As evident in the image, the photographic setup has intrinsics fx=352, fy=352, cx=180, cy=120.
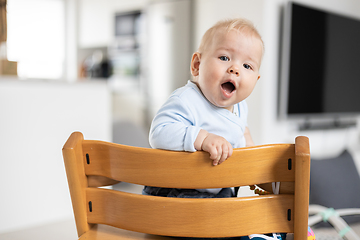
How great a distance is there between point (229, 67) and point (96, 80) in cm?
173

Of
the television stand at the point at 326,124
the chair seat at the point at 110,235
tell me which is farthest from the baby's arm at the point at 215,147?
the television stand at the point at 326,124

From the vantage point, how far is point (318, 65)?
3213mm

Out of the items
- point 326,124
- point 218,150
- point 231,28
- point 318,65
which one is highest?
point 318,65

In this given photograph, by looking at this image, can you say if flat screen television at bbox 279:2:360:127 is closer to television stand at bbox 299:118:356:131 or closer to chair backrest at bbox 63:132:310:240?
television stand at bbox 299:118:356:131

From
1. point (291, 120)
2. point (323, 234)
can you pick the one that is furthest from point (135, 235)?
point (291, 120)

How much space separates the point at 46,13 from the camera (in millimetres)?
5949

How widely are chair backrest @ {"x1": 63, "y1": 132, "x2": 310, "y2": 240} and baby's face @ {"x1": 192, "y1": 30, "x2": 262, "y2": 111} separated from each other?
19 centimetres

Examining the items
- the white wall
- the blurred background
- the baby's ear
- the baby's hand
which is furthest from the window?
the baby's hand

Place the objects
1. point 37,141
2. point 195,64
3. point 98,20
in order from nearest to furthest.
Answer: point 195,64 < point 37,141 < point 98,20

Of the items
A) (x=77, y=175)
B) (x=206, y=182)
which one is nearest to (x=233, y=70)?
(x=206, y=182)

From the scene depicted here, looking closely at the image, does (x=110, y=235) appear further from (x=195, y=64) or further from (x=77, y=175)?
(x=195, y=64)

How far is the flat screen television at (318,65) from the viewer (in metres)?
2.96

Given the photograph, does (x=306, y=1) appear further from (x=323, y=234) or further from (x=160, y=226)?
(x=160, y=226)

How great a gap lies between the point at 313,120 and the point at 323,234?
1990 mm
